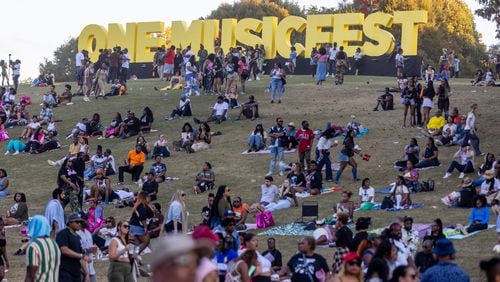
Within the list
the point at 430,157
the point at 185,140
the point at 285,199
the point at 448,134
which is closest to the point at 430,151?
the point at 430,157

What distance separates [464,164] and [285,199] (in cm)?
518

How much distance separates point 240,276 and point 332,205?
46.1ft

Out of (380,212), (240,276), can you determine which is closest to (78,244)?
(240,276)

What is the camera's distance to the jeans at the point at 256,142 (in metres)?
34.6

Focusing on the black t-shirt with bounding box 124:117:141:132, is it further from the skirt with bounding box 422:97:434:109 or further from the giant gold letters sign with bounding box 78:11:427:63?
the giant gold letters sign with bounding box 78:11:427:63

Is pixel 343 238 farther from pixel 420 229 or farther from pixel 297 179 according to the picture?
pixel 297 179

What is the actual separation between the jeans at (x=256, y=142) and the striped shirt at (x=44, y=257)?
22.0m

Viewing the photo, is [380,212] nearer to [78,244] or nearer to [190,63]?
[78,244]

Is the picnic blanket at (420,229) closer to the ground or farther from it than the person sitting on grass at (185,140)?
closer to the ground

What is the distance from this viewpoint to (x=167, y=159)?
34.8 m

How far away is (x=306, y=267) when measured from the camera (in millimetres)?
13281

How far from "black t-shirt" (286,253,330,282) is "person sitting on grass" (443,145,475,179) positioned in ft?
51.3

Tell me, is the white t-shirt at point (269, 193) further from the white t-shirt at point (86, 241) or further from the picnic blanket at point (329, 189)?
the white t-shirt at point (86, 241)

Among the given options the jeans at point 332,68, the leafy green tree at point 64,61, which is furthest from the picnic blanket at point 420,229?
the leafy green tree at point 64,61
